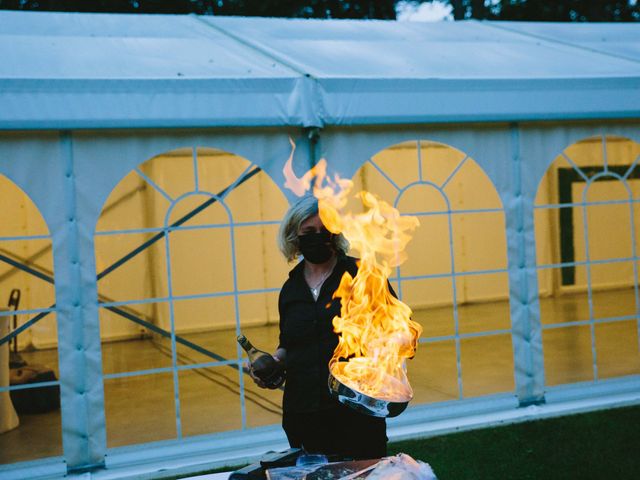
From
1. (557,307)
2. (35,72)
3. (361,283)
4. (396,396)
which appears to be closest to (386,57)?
(35,72)

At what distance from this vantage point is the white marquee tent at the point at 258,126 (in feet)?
16.1

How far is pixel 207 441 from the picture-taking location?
5.23m

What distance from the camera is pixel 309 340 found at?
2.90 meters

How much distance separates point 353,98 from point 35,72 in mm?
2196

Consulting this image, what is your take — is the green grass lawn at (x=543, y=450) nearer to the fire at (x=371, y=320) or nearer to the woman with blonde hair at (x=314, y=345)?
the woman with blonde hair at (x=314, y=345)

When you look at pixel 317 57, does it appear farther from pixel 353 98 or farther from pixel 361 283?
pixel 361 283

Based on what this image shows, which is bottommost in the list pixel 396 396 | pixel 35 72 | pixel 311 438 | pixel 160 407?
→ pixel 160 407

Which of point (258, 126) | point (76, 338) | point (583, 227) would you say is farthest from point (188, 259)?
point (583, 227)

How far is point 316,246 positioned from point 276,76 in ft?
8.91

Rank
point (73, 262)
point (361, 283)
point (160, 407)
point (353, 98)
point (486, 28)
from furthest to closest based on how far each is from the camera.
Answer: point (486, 28), point (160, 407), point (353, 98), point (73, 262), point (361, 283)

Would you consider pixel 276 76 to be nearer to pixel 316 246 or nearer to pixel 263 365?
pixel 316 246

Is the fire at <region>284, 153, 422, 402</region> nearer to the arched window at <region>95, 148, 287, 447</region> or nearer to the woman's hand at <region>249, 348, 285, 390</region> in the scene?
the woman's hand at <region>249, 348, 285, 390</region>

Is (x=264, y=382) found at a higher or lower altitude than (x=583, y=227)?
lower

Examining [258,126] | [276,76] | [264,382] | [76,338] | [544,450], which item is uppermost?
[276,76]
